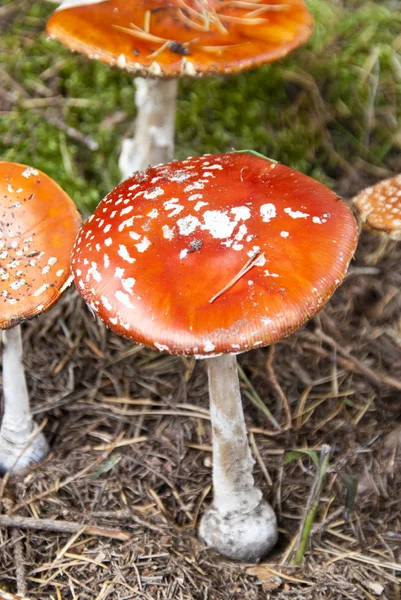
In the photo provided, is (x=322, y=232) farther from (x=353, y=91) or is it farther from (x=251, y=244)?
(x=353, y=91)

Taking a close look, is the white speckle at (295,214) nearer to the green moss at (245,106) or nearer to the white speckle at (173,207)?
A: the white speckle at (173,207)

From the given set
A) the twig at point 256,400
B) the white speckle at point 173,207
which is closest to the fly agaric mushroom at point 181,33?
the white speckle at point 173,207

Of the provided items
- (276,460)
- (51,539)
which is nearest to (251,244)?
(276,460)

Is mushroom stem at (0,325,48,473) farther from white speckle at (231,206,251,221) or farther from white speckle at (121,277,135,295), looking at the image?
white speckle at (231,206,251,221)

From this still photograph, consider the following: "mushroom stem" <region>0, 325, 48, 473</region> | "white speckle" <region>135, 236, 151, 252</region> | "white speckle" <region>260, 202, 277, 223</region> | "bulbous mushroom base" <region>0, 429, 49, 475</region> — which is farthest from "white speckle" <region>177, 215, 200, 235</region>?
"bulbous mushroom base" <region>0, 429, 49, 475</region>

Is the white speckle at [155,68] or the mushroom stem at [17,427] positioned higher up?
the white speckle at [155,68]

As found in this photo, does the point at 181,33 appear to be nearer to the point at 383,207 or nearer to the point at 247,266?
the point at 383,207

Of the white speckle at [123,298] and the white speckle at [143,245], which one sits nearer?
the white speckle at [123,298]

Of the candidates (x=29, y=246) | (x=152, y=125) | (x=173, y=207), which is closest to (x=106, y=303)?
(x=173, y=207)
